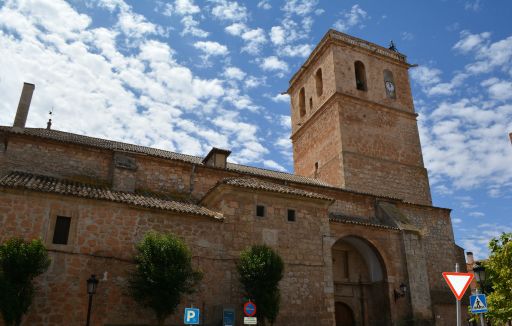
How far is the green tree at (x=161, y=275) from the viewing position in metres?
10.3

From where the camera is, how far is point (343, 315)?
637 inches

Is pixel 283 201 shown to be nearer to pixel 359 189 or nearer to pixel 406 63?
pixel 359 189

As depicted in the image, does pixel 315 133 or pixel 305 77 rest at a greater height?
pixel 305 77

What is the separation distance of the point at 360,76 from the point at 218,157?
→ 1162cm

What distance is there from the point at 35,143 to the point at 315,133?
14.6m

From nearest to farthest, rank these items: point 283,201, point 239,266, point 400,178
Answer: point 239,266 → point 283,201 → point 400,178

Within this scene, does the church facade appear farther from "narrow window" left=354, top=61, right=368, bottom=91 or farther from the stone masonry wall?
"narrow window" left=354, top=61, right=368, bottom=91

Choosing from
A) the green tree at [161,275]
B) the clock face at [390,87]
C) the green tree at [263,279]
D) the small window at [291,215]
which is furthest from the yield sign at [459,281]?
the clock face at [390,87]

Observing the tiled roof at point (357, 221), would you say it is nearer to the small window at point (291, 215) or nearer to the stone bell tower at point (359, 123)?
the small window at point (291, 215)

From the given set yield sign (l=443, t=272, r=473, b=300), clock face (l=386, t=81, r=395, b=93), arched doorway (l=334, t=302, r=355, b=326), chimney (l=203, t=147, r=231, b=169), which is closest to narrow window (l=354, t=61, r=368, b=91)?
clock face (l=386, t=81, r=395, b=93)

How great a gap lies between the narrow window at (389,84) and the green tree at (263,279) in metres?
15.7

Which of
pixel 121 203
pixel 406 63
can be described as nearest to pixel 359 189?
pixel 406 63

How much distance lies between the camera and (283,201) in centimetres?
1346

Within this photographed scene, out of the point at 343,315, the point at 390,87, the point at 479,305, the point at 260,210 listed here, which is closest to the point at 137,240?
the point at 260,210
